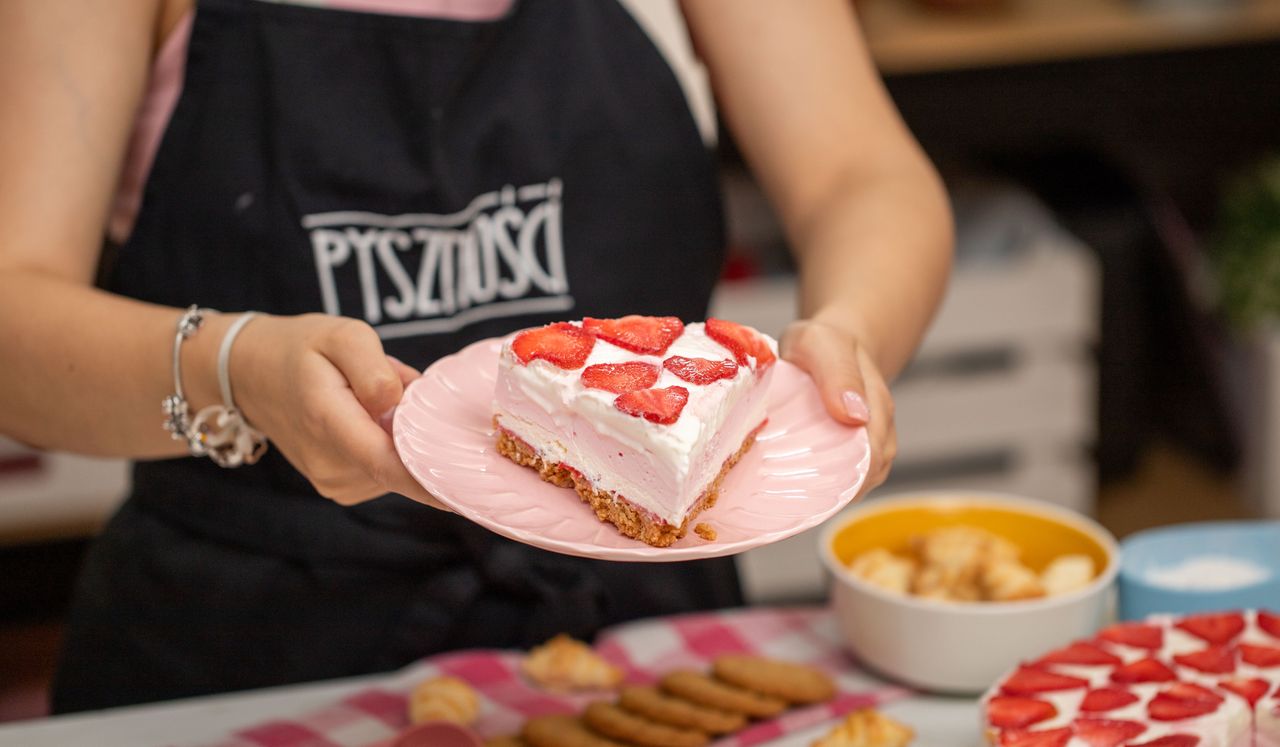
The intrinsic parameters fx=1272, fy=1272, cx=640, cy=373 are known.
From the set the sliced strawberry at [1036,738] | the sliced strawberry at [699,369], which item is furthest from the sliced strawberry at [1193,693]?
the sliced strawberry at [699,369]

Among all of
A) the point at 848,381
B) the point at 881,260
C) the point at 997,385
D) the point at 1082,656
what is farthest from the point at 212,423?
the point at 997,385

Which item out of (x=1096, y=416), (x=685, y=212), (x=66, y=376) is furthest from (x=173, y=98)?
(x=1096, y=416)

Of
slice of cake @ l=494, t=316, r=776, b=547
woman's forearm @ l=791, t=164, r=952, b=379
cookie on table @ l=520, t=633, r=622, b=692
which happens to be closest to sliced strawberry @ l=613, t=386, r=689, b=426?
slice of cake @ l=494, t=316, r=776, b=547

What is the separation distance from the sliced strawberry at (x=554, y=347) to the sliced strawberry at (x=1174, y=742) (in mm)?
517

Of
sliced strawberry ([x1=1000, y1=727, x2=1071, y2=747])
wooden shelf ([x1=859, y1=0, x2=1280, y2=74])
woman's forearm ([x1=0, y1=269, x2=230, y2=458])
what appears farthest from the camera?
wooden shelf ([x1=859, y1=0, x2=1280, y2=74])

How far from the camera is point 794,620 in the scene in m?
1.37

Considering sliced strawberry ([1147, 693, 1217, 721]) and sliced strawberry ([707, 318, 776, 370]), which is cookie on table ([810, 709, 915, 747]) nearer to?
sliced strawberry ([1147, 693, 1217, 721])

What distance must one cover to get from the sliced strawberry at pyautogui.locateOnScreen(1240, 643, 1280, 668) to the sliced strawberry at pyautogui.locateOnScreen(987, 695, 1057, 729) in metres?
0.19

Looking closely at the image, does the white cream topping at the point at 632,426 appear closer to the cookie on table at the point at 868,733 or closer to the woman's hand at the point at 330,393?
the woman's hand at the point at 330,393

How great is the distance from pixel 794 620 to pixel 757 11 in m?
0.65

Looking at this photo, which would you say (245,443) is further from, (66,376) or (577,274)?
(577,274)

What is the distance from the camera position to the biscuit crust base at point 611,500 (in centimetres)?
93

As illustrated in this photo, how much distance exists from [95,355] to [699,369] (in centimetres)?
52

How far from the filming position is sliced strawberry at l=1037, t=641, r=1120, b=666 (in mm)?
1071
